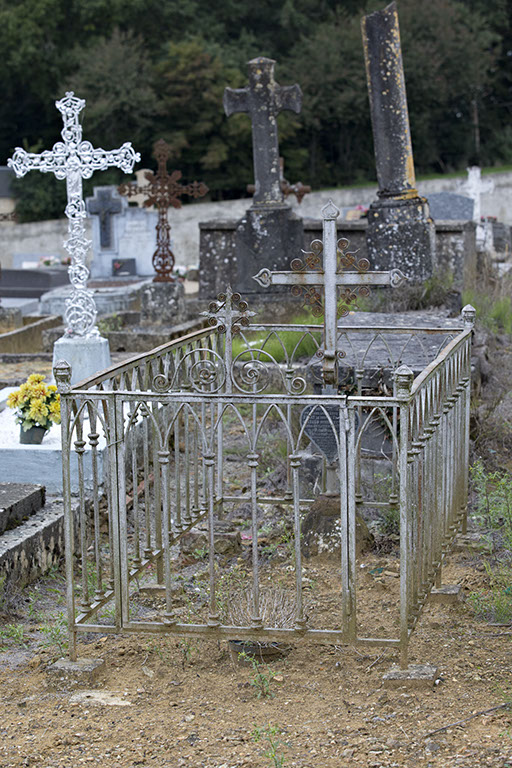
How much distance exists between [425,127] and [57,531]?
98.8 ft

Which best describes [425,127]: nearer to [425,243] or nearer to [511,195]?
[511,195]

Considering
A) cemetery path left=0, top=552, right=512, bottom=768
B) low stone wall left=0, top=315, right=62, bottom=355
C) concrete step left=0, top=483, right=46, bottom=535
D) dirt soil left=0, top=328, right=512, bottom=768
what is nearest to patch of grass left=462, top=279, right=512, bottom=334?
concrete step left=0, top=483, right=46, bottom=535

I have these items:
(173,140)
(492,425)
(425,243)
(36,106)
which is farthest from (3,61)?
(492,425)

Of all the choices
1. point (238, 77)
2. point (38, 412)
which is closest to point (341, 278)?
point (38, 412)

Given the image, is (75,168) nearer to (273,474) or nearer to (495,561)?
(273,474)

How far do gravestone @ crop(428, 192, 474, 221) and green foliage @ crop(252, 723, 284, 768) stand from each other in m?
18.6

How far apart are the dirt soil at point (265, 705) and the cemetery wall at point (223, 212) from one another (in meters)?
24.7

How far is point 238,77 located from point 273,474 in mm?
26699

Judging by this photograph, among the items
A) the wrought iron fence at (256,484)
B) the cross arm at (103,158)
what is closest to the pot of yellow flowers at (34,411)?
the wrought iron fence at (256,484)

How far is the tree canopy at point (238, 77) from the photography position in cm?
3075

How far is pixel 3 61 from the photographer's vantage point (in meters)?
32.7

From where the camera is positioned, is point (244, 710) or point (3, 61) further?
point (3, 61)

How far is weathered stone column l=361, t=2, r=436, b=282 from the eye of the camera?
9.57 meters

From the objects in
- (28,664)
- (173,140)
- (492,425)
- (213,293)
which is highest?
(173,140)
